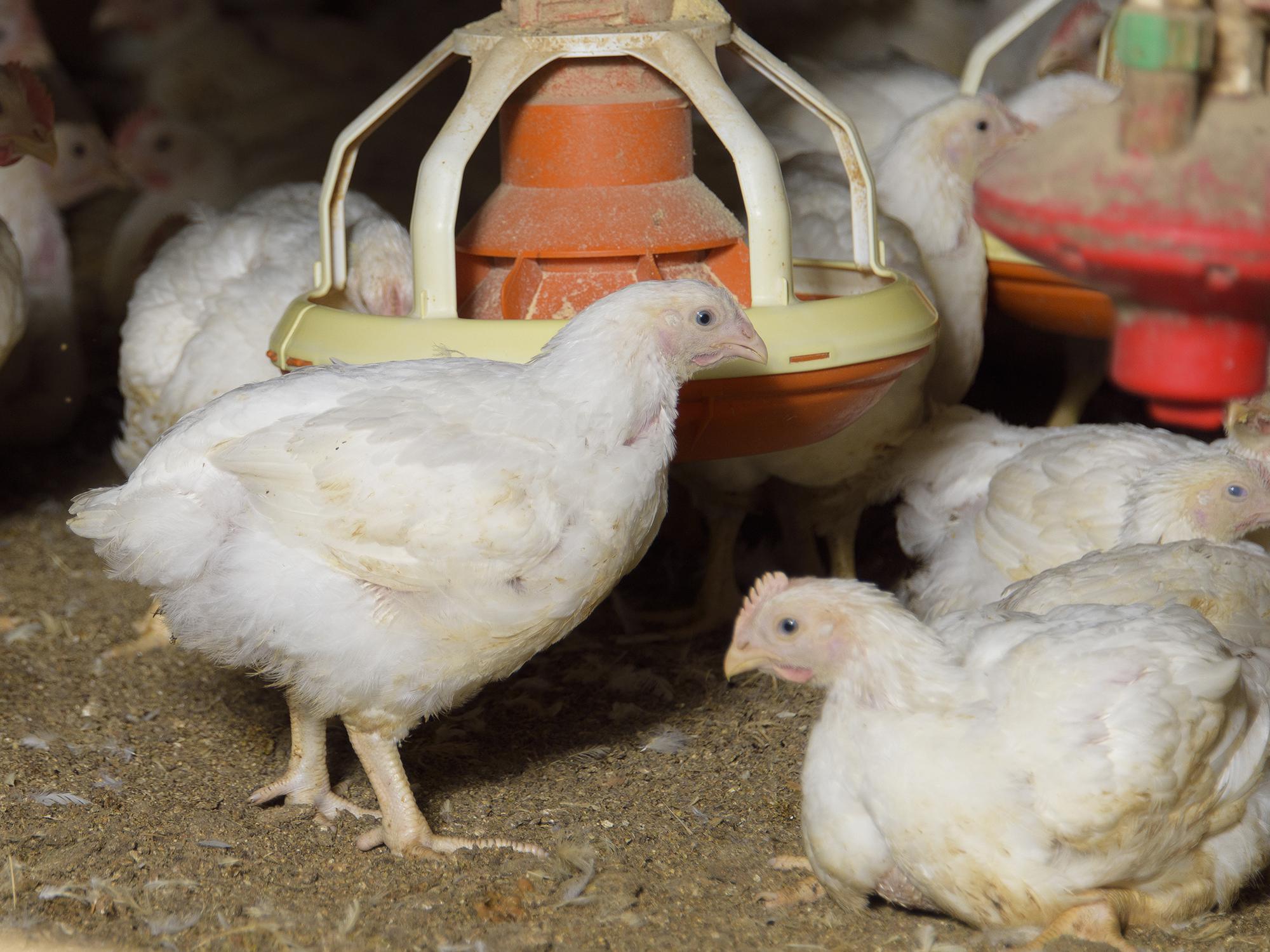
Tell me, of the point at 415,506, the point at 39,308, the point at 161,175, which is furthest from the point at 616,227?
the point at 161,175

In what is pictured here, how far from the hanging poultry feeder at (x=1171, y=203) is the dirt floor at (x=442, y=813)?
120 centimetres

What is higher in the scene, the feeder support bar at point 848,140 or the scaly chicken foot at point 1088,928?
the feeder support bar at point 848,140

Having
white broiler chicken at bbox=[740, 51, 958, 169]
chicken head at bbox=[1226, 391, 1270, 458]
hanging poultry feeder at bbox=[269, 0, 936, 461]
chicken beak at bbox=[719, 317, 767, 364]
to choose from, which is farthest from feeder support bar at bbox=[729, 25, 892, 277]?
white broiler chicken at bbox=[740, 51, 958, 169]

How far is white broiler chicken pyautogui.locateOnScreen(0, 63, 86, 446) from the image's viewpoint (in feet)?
13.8

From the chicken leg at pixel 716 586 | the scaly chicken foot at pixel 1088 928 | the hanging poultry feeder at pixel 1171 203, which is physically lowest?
the chicken leg at pixel 716 586

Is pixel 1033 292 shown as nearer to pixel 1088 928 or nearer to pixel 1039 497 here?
pixel 1039 497

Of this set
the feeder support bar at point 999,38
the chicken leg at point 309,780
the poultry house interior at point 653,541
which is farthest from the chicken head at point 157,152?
the chicken leg at point 309,780

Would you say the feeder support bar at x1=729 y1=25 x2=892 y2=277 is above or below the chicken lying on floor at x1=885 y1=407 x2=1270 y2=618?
above

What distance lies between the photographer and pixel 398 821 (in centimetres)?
248

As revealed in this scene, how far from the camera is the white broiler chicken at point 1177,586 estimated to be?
2492 millimetres

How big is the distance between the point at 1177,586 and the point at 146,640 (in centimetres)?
233

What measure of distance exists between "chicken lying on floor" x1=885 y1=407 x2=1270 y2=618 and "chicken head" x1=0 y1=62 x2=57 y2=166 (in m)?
2.61

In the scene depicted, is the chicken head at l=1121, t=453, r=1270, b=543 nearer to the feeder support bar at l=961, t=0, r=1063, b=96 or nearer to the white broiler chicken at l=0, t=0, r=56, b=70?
the feeder support bar at l=961, t=0, r=1063, b=96

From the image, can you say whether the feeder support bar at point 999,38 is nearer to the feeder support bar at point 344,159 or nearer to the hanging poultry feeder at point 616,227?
the hanging poultry feeder at point 616,227
